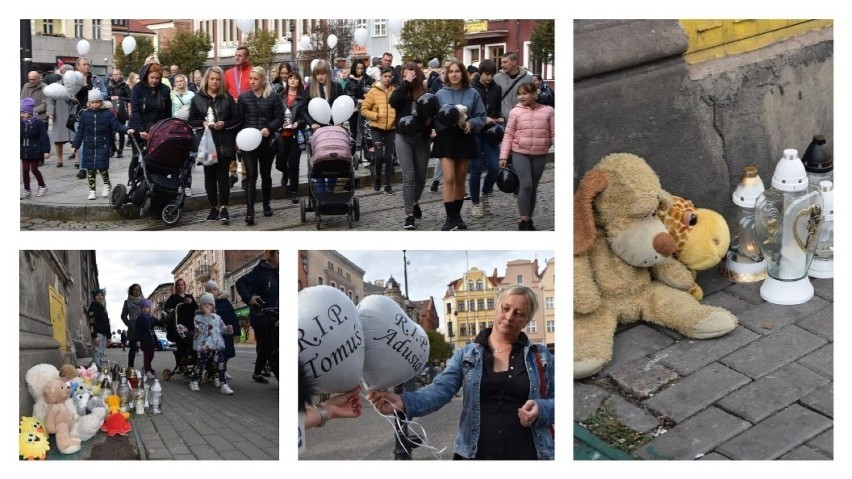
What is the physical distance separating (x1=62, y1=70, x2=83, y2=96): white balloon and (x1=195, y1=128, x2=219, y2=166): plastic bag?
193cm

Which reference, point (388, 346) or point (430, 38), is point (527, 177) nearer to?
point (430, 38)

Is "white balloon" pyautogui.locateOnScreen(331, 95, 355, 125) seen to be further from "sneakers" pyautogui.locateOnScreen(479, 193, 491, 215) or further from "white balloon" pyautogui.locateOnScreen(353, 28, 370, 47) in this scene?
"sneakers" pyautogui.locateOnScreen(479, 193, 491, 215)

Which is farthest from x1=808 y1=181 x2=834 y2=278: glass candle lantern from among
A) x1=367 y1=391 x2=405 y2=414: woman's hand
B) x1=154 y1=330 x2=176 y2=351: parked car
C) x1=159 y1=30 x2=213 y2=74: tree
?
x1=159 y1=30 x2=213 y2=74: tree

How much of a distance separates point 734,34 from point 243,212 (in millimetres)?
3511

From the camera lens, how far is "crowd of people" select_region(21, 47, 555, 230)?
689 centimetres

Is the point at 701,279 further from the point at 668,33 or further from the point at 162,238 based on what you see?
the point at 162,238

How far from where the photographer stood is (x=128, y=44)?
7.31 meters

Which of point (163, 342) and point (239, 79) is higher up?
point (239, 79)

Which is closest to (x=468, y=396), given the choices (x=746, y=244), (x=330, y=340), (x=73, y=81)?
(x=330, y=340)

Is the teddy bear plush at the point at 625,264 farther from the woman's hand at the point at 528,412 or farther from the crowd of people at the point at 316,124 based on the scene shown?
the crowd of people at the point at 316,124

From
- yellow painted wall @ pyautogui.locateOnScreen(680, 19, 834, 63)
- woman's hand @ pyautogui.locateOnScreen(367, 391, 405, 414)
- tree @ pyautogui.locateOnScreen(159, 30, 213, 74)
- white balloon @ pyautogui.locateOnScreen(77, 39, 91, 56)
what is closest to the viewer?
woman's hand @ pyautogui.locateOnScreen(367, 391, 405, 414)

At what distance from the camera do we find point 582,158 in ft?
19.9
